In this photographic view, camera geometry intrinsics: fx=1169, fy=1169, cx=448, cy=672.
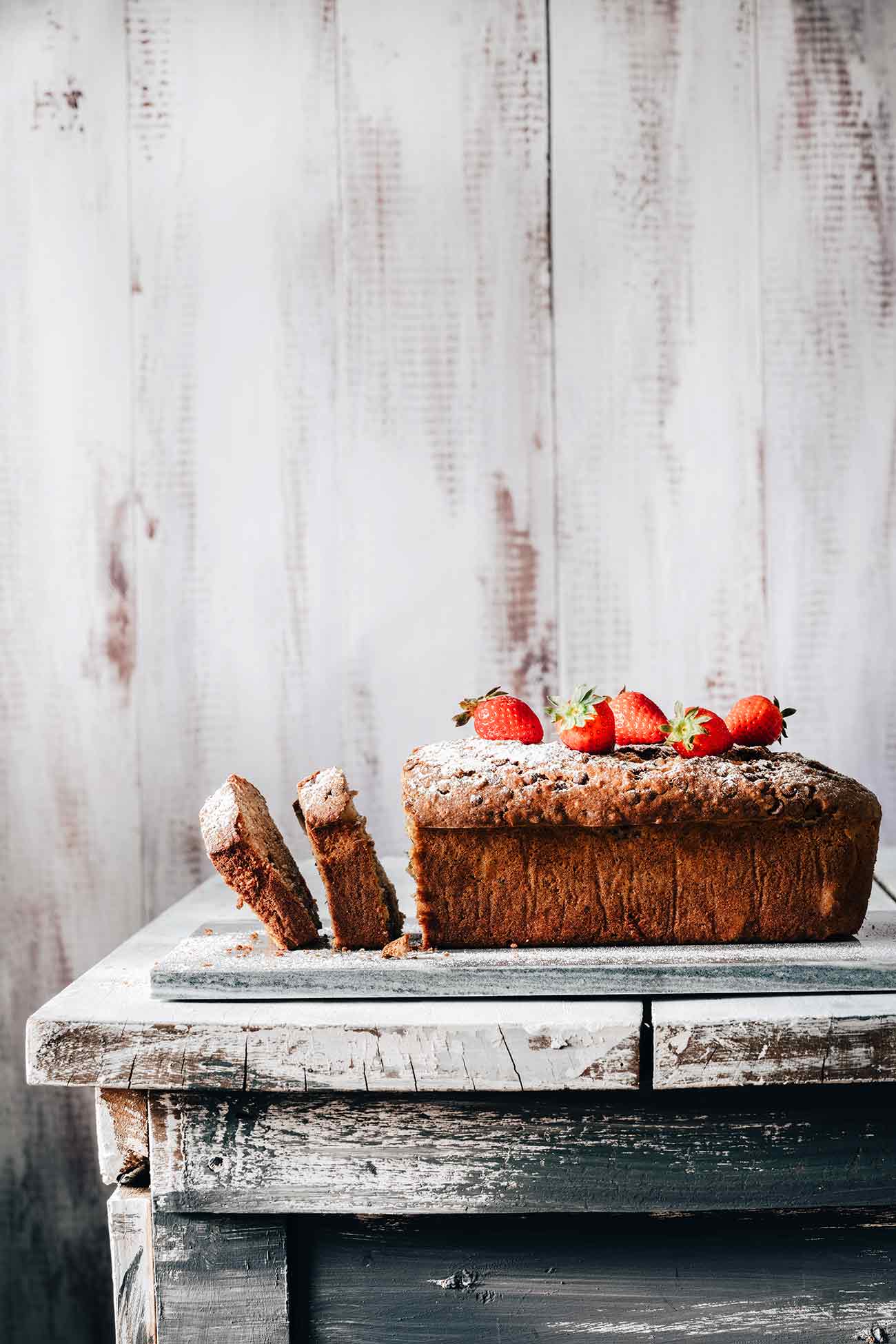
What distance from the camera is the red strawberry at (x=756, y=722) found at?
138cm

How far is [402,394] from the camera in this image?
1.97 m

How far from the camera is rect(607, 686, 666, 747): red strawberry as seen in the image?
136 centimetres

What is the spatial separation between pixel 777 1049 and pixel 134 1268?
681mm

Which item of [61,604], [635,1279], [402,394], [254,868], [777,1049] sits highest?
[402,394]

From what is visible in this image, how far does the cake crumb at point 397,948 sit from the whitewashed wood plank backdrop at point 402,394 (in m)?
0.75

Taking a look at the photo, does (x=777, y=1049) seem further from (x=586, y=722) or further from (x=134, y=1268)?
(x=134, y=1268)

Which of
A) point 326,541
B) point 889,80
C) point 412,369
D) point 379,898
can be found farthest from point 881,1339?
point 889,80

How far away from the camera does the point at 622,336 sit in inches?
77.0

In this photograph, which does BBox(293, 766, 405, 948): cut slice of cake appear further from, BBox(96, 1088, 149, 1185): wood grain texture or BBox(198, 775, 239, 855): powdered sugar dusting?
BBox(96, 1088, 149, 1185): wood grain texture

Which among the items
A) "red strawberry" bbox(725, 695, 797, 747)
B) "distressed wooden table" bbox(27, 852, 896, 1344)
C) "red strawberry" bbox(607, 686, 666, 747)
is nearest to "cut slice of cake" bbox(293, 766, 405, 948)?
"distressed wooden table" bbox(27, 852, 896, 1344)

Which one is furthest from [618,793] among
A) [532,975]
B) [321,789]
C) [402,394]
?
[402,394]

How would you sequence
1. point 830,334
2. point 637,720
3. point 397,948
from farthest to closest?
point 830,334, point 637,720, point 397,948

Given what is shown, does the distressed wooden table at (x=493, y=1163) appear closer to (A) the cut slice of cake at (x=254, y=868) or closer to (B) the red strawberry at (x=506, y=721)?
(A) the cut slice of cake at (x=254, y=868)

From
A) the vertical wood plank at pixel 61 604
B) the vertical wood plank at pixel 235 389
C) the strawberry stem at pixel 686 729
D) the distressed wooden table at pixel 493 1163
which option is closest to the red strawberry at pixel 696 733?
the strawberry stem at pixel 686 729
